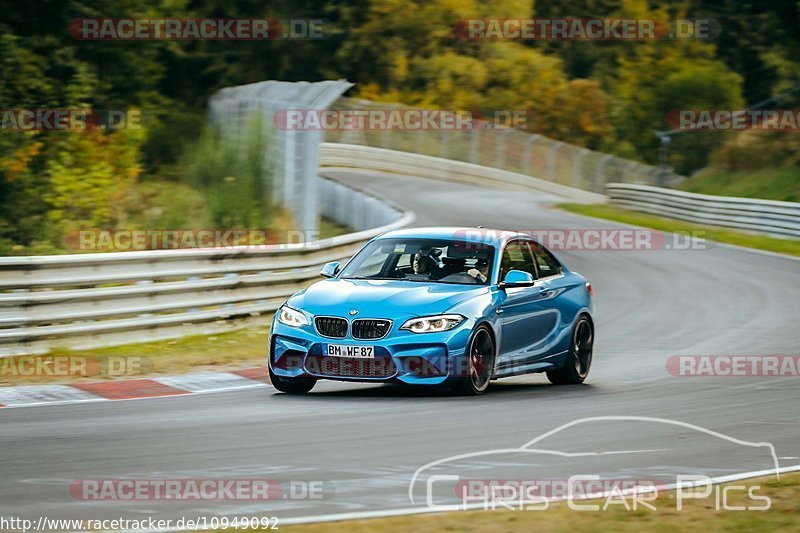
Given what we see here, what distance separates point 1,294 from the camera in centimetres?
1347

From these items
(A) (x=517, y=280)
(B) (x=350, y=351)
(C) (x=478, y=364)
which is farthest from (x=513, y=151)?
(B) (x=350, y=351)

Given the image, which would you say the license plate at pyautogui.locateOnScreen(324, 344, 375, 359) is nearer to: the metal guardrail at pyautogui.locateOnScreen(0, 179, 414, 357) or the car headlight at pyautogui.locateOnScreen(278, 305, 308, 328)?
the car headlight at pyautogui.locateOnScreen(278, 305, 308, 328)

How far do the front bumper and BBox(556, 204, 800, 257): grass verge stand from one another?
20.7m

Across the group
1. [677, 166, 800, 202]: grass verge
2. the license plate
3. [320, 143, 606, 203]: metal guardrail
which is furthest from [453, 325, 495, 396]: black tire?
[320, 143, 606, 203]: metal guardrail

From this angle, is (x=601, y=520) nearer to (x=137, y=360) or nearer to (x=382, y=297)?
(x=382, y=297)

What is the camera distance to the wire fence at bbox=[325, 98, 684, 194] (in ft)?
177

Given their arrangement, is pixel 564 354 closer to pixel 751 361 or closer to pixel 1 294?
pixel 751 361

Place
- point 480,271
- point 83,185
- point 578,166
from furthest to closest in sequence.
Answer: point 578,166
point 83,185
point 480,271

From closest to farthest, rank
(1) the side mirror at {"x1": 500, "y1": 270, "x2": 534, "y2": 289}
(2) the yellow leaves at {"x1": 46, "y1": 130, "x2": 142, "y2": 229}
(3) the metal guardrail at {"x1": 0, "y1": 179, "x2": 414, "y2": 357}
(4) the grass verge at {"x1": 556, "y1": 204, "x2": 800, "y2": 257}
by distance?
(1) the side mirror at {"x1": 500, "y1": 270, "x2": 534, "y2": 289} < (3) the metal guardrail at {"x1": 0, "y1": 179, "x2": 414, "y2": 357} < (2) the yellow leaves at {"x1": 46, "y1": 130, "x2": 142, "y2": 229} < (4) the grass verge at {"x1": 556, "y1": 204, "x2": 800, "y2": 257}

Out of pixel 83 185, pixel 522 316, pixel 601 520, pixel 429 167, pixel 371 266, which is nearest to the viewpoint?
pixel 601 520

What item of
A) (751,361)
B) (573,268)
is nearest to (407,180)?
(573,268)

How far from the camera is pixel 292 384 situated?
478 inches

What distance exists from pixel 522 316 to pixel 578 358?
119 centimetres

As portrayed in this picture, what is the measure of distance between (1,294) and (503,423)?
5521 mm
